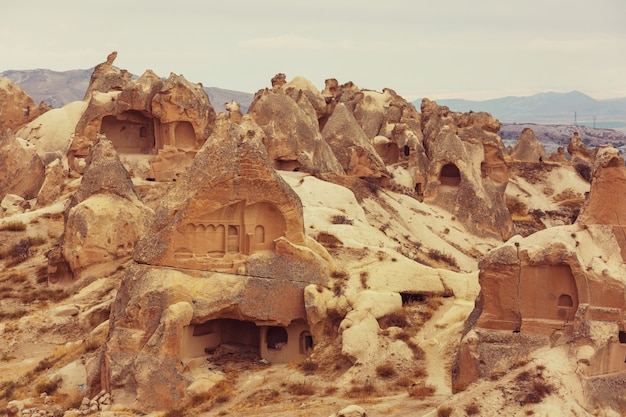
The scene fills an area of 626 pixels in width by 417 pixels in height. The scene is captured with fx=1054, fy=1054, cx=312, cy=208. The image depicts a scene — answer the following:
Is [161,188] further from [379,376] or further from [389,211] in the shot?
[379,376]

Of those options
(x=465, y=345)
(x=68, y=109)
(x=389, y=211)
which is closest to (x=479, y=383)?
(x=465, y=345)

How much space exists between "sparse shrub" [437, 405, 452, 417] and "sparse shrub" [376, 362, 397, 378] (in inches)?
169

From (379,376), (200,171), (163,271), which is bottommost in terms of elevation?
(379,376)

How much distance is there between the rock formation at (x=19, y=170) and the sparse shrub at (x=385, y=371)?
25382 mm

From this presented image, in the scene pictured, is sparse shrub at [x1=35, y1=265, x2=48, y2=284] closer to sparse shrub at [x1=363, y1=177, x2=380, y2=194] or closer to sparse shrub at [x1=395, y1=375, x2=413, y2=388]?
sparse shrub at [x1=363, y1=177, x2=380, y2=194]

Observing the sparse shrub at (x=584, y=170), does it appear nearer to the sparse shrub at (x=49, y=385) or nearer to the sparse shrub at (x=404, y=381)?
the sparse shrub at (x=404, y=381)

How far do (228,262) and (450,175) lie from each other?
22.5 metres

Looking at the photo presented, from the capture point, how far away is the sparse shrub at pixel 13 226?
35312mm

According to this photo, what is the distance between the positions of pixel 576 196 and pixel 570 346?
37289mm

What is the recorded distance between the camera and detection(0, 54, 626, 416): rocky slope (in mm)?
18938

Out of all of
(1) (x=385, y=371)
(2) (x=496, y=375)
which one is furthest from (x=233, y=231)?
(2) (x=496, y=375)

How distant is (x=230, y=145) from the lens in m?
24.1

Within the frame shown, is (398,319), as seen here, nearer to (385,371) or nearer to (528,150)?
(385,371)

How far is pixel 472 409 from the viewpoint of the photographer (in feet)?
56.1
